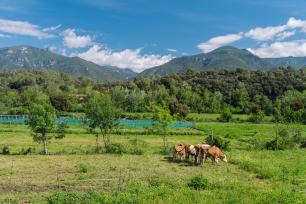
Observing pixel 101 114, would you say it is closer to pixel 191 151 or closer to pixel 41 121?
pixel 41 121

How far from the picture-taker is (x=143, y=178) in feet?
86.6

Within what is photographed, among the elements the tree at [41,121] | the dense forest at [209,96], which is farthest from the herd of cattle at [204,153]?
the dense forest at [209,96]

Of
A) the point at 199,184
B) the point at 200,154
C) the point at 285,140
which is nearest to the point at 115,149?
the point at 200,154

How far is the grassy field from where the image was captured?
21.0 meters

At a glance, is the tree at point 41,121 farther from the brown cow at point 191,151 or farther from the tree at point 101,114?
the brown cow at point 191,151

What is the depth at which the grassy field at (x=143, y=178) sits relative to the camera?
21.0 metres

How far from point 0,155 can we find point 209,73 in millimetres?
159398

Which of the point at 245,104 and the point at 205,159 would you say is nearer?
the point at 205,159

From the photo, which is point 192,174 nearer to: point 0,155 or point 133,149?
point 133,149

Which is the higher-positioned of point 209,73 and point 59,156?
point 209,73

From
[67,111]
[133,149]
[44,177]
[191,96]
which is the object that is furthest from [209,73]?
[44,177]

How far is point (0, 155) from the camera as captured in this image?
38.5 m

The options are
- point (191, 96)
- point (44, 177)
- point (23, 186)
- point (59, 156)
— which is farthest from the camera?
point (191, 96)

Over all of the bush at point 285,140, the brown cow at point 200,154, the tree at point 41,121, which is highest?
the tree at point 41,121
